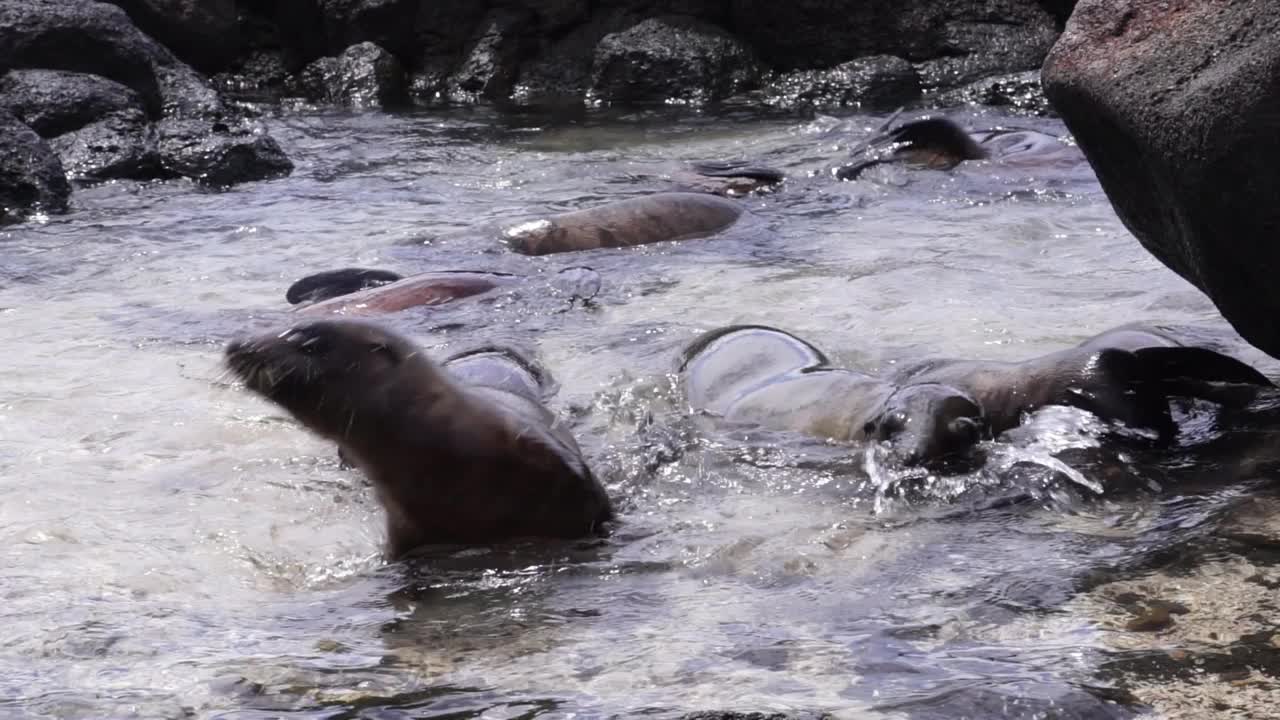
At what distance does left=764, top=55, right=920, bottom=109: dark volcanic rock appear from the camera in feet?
43.7

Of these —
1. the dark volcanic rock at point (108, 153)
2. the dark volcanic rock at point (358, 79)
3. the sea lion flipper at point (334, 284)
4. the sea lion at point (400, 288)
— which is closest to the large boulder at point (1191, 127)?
the sea lion at point (400, 288)

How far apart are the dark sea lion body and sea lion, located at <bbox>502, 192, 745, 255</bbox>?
32.3 inches

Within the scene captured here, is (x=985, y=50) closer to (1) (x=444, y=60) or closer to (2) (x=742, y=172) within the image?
(1) (x=444, y=60)

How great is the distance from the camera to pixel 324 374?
355 centimetres

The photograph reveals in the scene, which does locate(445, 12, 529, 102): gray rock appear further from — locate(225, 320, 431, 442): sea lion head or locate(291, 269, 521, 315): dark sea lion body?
locate(225, 320, 431, 442): sea lion head

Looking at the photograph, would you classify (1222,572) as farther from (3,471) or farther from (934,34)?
(934,34)

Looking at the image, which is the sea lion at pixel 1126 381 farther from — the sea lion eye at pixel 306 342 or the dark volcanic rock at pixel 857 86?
the dark volcanic rock at pixel 857 86

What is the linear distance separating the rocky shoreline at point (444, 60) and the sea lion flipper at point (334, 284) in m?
3.72

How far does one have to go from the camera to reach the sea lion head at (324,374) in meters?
3.54

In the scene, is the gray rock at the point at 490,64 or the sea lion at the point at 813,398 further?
the gray rock at the point at 490,64

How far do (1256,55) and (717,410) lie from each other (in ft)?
5.87

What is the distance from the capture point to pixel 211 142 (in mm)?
10281

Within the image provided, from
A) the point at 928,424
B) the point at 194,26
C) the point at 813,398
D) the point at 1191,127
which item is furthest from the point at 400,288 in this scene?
the point at 194,26

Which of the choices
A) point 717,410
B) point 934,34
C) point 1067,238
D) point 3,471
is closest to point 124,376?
point 3,471
